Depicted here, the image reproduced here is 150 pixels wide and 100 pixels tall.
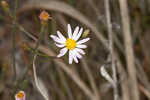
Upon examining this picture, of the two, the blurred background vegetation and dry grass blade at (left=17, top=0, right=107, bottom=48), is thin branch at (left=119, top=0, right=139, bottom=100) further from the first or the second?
dry grass blade at (left=17, top=0, right=107, bottom=48)

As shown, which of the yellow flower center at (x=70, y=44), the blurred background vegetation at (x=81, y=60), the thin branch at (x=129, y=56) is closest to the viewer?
the yellow flower center at (x=70, y=44)

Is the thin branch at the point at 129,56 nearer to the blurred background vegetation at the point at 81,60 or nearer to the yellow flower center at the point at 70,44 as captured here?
the blurred background vegetation at the point at 81,60

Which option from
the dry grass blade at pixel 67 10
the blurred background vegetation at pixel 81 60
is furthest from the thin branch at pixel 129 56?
the dry grass blade at pixel 67 10

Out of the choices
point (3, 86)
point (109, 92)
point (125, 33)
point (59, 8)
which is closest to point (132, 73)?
point (125, 33)

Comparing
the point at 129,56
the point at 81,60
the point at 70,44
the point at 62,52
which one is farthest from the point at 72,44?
the point at 81,60

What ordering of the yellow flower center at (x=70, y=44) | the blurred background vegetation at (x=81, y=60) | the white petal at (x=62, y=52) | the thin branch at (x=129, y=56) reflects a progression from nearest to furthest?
the white petal at (x=62, y=52), the yellow flower center at (x=70, y=44), the thin branch at (x=129, y=56), the blurred background vegetation at (x=81, y=60)

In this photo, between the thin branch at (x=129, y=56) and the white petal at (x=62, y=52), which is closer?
the white petal at (x=62, y=52)

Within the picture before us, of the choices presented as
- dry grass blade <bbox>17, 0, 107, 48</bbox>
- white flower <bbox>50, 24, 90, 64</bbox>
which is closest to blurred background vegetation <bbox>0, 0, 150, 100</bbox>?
dry grass blade <bbox>17, 0, 107, 48</bbox>

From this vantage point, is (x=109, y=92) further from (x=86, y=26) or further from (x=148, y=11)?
(x=148, y=11)

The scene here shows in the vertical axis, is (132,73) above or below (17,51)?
below
